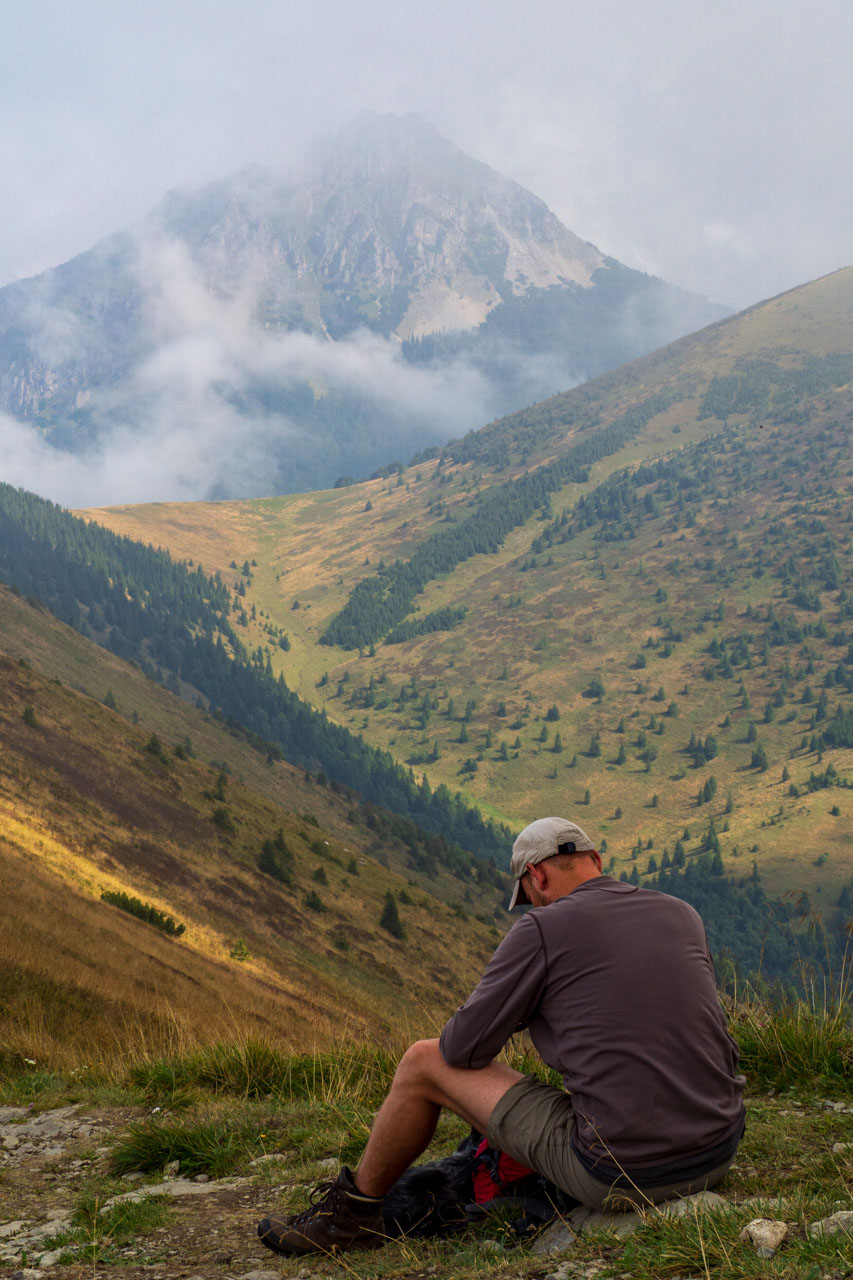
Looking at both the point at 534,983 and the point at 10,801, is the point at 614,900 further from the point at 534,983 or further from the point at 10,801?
the point at 10,801

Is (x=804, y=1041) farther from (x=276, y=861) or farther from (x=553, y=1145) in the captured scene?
(x=276, y=861)

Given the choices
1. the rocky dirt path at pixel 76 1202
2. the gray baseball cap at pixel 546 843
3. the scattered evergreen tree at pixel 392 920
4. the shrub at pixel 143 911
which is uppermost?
the gray baseball cap at pixel 546 843

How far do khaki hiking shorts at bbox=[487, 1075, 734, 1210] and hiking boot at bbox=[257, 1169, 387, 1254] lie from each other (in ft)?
2.28

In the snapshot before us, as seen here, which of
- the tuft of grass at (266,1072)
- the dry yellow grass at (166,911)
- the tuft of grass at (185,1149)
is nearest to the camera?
the tuft of grass at (185,1149)

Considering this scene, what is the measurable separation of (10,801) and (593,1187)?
97.2ft

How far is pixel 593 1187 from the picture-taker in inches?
158

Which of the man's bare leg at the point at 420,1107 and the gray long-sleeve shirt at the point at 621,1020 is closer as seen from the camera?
the gray long-sleeve shirt at the point at 621,1020

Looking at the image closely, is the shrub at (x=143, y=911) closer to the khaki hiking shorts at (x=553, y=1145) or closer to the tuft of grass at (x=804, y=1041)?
the tuft of grass at (x=804, y=1041)

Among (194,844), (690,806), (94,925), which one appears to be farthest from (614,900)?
(690,806)

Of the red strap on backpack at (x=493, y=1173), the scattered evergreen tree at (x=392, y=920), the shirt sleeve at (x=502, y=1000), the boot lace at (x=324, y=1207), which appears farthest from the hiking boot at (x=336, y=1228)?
the scattered evergreen tree at (x=392, y=920)

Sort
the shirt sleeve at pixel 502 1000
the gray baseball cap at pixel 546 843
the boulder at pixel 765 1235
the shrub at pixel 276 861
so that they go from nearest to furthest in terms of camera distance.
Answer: the boulder at pixel 765 1235, the shirt sleeve at pixel 502 1000, the gray baseball cap at pixel 546 843, the shrub at pixel 276 861

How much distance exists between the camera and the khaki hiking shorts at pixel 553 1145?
4004 millimetres

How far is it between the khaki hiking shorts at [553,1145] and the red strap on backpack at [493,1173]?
0.25 m

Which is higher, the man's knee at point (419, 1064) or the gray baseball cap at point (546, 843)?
the gray baseball cap at point (546, 843)
